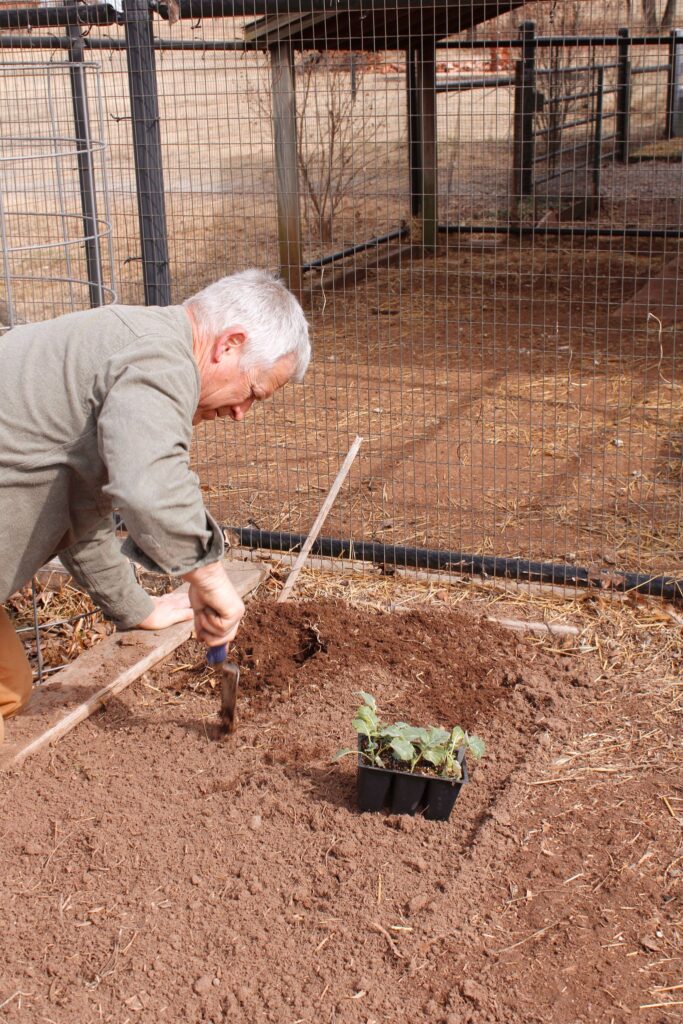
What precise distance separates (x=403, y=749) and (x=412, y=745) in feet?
0.36

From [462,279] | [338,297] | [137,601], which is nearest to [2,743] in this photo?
[137,601]

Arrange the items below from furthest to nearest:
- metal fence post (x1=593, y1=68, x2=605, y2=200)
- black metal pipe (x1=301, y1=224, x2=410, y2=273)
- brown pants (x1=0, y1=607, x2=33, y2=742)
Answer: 1. metal fence post (x1=593, y1=68, x2=605, y2=200)
2. black metal pipe (x1=301, y1=224, x2=410, y2=273)
3. brown pants (x1=0, y1=607, x2=33, y2=742)

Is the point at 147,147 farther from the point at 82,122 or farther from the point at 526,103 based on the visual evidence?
the point at 526,103

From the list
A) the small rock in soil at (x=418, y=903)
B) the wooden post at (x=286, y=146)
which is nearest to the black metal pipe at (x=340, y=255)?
the wooden post at (x=286, y=146)

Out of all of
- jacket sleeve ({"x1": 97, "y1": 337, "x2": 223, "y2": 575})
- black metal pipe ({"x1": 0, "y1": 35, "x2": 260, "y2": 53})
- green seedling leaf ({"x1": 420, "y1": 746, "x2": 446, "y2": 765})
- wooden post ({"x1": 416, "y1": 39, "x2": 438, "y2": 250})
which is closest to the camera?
jacket sleeve ({"x1": 97, "y1": 337, "x2": 223, "y2": 575})

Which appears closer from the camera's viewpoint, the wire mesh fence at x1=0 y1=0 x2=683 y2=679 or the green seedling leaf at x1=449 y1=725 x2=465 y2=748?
the green seedling leaf at x1=449 y1=725 x2=465 y2=748

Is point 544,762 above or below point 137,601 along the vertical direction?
below

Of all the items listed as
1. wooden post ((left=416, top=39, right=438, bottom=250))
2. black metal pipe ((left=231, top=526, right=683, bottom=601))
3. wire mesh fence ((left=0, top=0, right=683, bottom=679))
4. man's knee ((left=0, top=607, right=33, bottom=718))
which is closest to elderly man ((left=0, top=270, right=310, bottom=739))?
man's knee ((left=0, top=607, right=33, bottom=718))

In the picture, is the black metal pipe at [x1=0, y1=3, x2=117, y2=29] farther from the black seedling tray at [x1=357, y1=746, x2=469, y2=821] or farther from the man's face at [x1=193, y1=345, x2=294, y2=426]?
the black seedling tray at [x1=357, y1=746, x2=469, y2=821]

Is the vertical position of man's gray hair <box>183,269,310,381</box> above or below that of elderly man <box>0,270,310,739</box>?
above

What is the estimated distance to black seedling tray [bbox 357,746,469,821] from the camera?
289 cm

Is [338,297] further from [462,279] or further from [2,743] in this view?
[2,743]

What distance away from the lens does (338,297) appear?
9.66m

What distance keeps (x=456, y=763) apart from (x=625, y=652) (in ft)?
4.03
